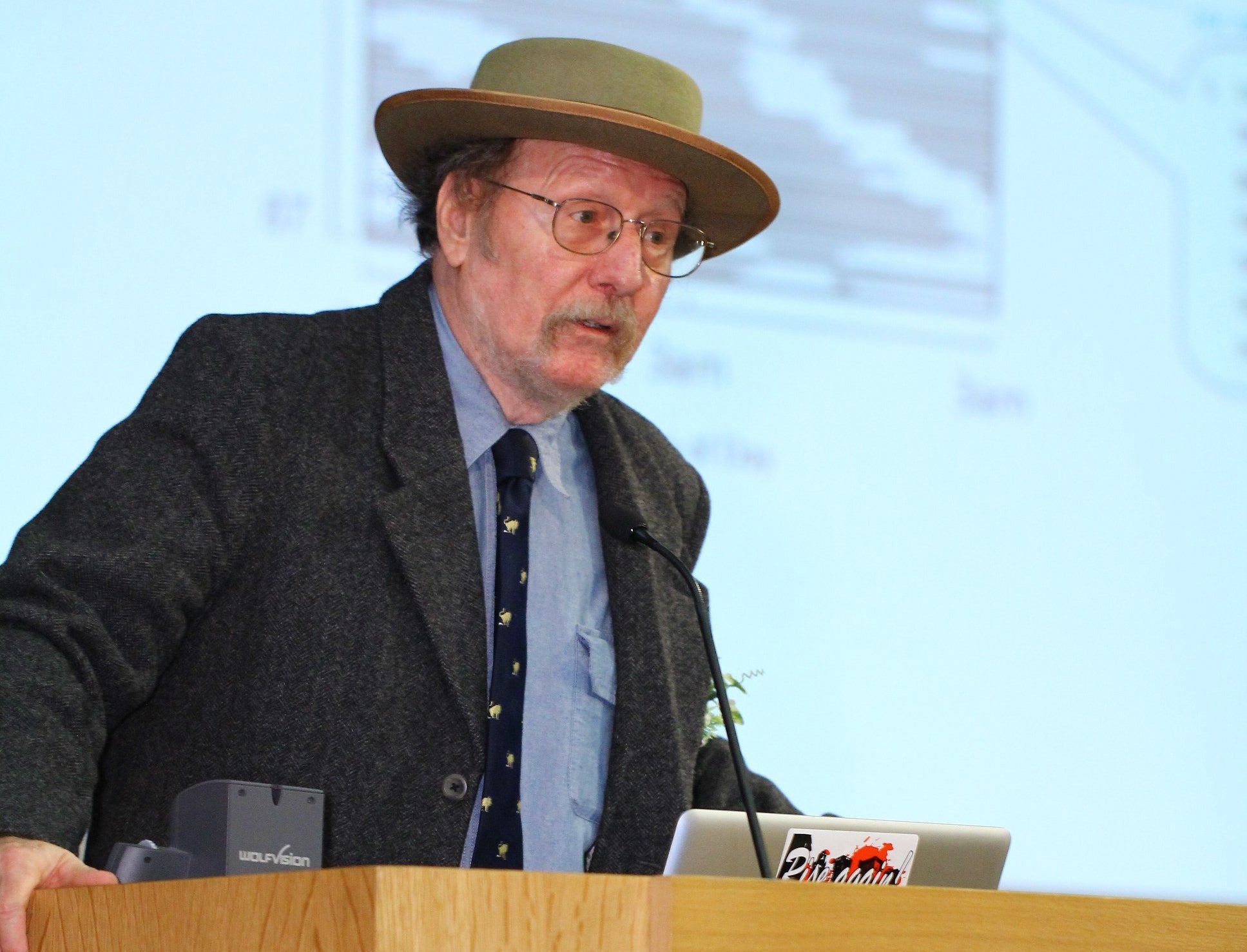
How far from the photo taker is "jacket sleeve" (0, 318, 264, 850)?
61.4 inches

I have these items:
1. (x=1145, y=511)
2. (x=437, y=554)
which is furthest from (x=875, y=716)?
(x=437, y=554)

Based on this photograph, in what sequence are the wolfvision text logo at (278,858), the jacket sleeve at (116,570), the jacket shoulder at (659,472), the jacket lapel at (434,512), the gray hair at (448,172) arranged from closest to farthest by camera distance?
the wolfvision text logo at (278,858) → the jacket sleeve at (116,570) → the jacket lapel at (434,512) → the gray hair at (448,172) → the jacket shoulder at (659,472)

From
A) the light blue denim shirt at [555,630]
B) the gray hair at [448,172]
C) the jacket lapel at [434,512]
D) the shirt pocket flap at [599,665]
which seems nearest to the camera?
the jacket lapel at [434,512]

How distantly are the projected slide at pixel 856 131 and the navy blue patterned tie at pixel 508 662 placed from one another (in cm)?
106

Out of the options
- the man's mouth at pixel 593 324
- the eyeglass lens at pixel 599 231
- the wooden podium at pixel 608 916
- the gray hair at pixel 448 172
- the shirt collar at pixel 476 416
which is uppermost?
the gray hair at pixel 448 172

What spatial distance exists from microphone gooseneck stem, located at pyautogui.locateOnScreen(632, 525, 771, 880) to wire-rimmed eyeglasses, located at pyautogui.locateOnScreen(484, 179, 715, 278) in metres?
0.52

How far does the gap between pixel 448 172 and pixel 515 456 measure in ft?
1.49

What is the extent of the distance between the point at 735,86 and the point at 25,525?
1.87 metres

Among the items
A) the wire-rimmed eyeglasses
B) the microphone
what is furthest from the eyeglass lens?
the microphone

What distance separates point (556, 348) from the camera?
6.96 ft

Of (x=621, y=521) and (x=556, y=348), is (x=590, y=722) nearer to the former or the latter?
(x=621, y=521)

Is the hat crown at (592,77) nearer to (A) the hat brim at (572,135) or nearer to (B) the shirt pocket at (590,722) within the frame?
(A) the hat brim at (572,135)

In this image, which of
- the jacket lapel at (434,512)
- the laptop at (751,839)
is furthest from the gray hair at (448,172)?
the laptop at (751,839)

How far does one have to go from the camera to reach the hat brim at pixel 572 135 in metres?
2.09
